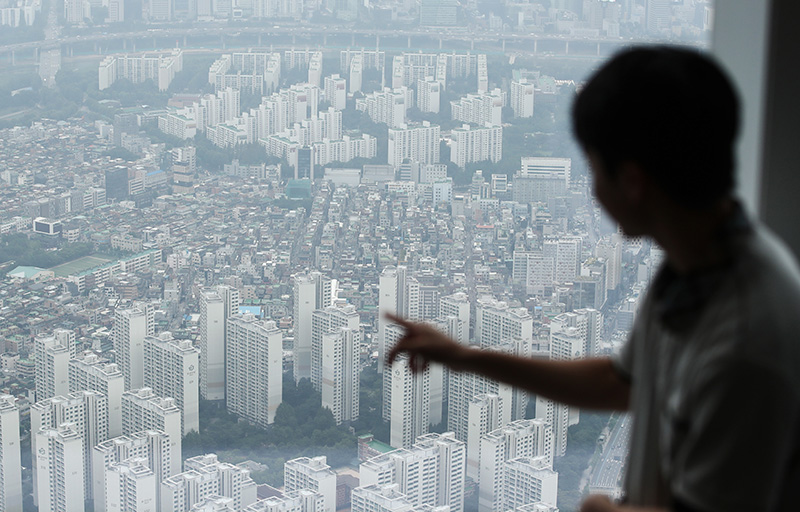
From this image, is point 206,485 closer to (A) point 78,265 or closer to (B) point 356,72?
(A) point 78,265

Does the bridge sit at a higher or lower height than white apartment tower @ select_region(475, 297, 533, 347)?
higher

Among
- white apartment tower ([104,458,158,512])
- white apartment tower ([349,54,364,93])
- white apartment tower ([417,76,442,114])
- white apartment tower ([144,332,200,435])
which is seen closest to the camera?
white apartment tower ([104,458,158,512])

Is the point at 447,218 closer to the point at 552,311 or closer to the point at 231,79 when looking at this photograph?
Answer: the point at 552,311

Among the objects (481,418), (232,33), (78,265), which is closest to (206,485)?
(481,418)

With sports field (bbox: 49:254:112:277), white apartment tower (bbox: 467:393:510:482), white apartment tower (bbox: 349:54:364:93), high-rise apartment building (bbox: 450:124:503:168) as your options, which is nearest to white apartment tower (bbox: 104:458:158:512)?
white apartment tower (bbox: 467:393:510:482)

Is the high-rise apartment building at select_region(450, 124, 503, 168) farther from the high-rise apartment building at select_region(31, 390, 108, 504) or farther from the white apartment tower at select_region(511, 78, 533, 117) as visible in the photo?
the high-rise apartment building at select_region(31, 390, 108, 504)

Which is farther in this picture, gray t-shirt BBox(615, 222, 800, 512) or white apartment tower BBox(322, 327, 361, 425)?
white apartment tower BBox(322, 327, 361, 425)

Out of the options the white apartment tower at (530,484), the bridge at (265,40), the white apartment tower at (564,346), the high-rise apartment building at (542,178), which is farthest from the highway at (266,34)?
the white apartment tower at (530,484)
